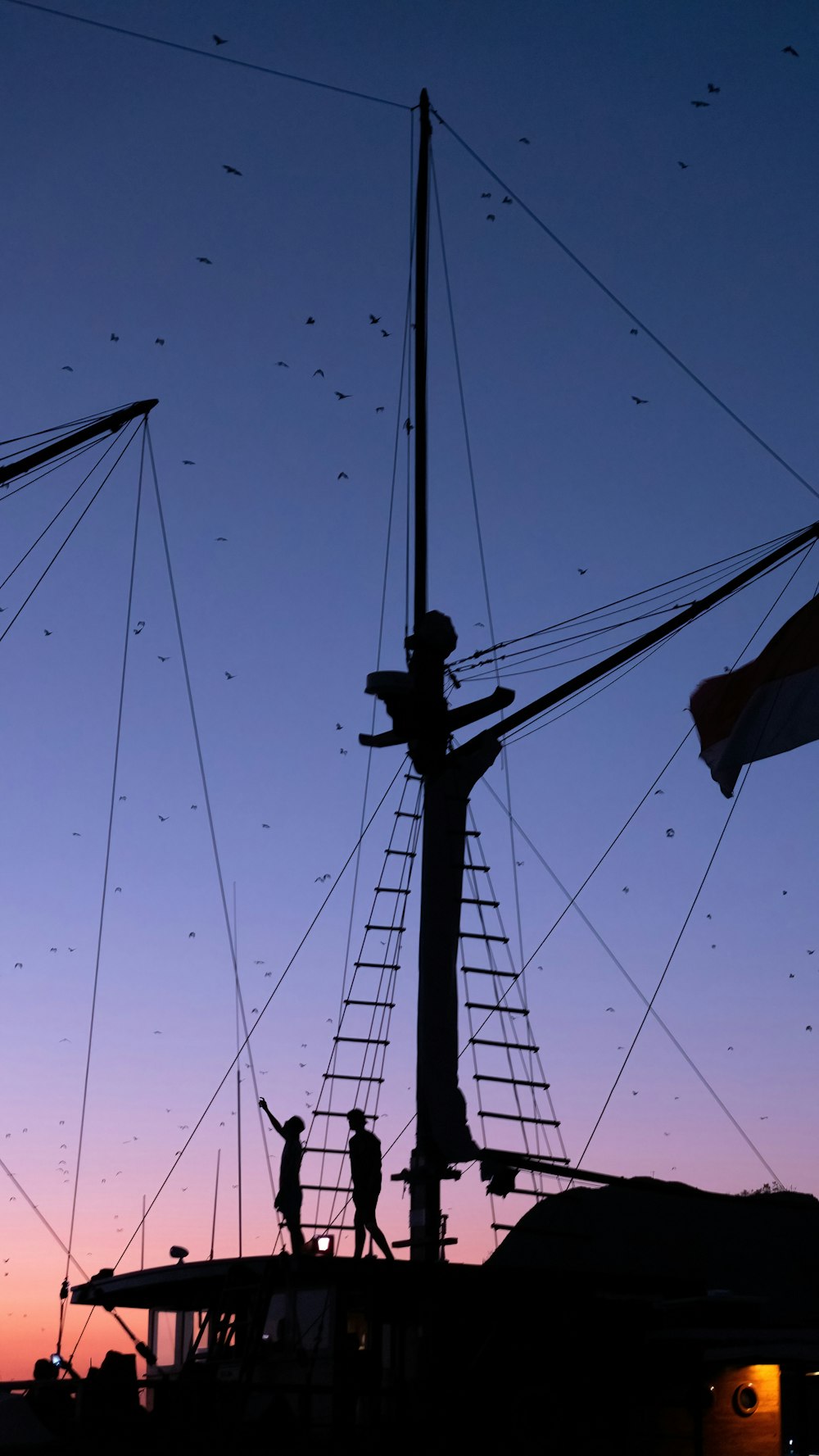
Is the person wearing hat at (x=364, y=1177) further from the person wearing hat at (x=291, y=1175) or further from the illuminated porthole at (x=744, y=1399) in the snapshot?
the illuminated porthole at (x=744, y=1399)

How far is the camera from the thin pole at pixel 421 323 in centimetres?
2953

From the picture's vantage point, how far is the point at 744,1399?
20125 mm

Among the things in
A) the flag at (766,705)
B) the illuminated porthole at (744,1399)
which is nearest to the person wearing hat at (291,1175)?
the illuminated porthole at (744,1399)

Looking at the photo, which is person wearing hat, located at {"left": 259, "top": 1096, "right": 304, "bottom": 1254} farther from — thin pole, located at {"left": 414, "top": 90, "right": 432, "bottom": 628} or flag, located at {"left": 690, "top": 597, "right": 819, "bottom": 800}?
thin pole, located at {"left": 414, "top": 90, "right": 432, "bottom": 628}

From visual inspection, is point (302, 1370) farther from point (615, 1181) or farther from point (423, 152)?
point (423, 152)

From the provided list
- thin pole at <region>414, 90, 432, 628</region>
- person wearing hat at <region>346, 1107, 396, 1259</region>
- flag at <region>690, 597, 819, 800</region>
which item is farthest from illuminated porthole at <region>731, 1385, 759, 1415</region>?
thin pole at <region>414, 90, 432, 628</region>

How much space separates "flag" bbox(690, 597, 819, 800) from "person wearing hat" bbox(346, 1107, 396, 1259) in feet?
26.1

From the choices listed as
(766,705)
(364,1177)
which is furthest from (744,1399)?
(766,705)

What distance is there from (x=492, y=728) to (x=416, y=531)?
5462mm

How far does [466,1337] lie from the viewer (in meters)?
19.3

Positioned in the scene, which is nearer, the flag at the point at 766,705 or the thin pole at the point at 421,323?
the flag at the point at 766,705

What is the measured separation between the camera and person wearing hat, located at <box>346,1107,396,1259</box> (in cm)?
2025

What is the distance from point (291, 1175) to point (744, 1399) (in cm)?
699

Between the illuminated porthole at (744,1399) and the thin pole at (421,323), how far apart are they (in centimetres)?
1608
